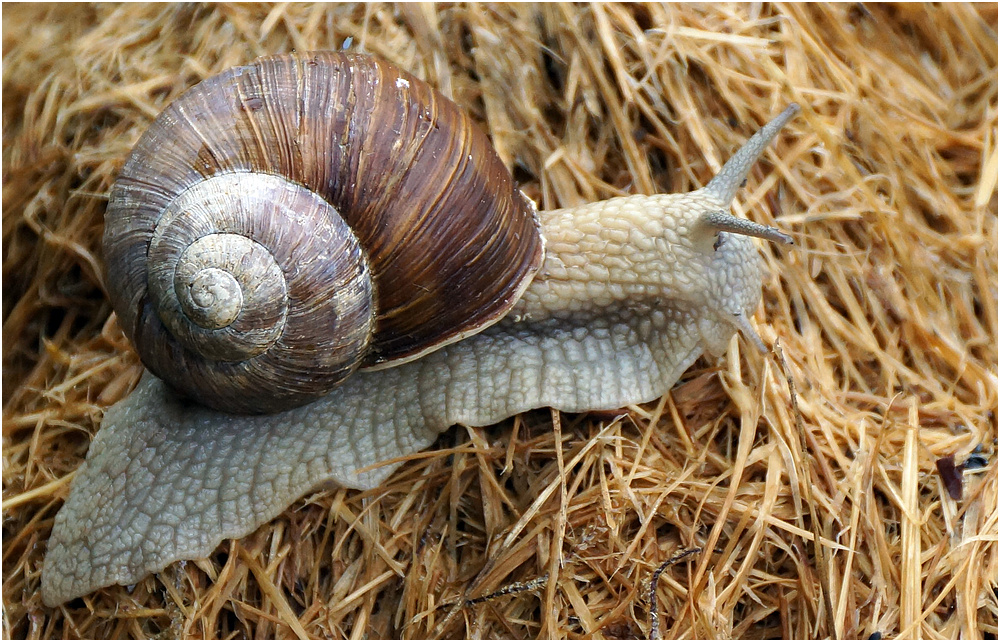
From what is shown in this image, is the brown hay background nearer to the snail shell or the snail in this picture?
the snail

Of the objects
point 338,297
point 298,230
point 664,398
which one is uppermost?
point 298,230

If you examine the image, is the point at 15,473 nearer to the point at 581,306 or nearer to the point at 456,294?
the point at 456,294

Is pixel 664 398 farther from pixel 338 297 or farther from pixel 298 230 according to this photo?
pixel 298 230

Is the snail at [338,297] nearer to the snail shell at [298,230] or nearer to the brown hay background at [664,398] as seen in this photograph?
the snail shell at [298,230]

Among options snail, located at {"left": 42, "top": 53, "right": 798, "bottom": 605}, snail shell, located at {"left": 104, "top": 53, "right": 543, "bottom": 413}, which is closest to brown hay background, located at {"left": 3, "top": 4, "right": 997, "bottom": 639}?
snail, located at {"left": 42, "top": 53, "right": 798, "bottom": 605}

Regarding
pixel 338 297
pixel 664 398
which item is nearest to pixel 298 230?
pixel 338 297

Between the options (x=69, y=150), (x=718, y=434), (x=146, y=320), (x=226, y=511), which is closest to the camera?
(x=146, y=320)

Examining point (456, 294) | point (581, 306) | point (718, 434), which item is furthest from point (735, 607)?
point (456, 294)
